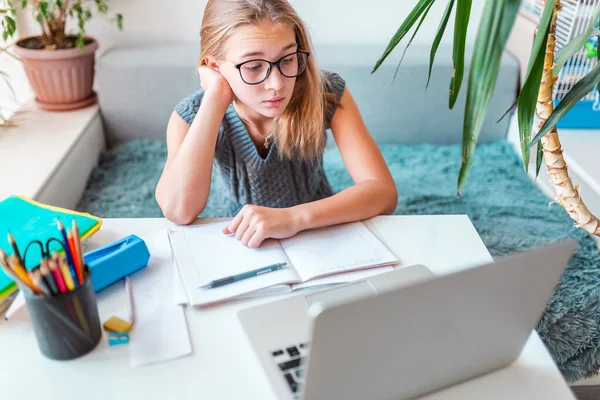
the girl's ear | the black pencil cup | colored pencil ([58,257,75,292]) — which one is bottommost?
the black pencil cup

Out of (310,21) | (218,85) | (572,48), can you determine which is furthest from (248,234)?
(310,21)

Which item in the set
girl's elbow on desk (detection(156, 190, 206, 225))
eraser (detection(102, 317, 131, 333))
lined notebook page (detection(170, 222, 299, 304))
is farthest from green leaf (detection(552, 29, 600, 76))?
eraser (detection(102, 317, 131, 333))

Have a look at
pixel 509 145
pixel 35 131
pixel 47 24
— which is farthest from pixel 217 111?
pixel 509 145

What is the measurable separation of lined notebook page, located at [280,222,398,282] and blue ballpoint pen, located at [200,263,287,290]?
0.11 ft

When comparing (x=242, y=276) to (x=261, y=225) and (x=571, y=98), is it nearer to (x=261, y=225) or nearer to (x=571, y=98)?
(x=261, y=225)

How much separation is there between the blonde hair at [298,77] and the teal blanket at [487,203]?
29 centimetres

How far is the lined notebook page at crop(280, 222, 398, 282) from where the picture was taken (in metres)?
0.82

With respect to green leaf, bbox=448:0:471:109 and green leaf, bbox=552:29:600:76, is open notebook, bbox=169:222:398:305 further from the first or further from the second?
green leaf, bbox=552:29:600:76

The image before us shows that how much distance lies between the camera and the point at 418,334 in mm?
542

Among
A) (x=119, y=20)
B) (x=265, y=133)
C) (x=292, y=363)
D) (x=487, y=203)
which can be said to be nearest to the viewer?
(x=292, y=363)

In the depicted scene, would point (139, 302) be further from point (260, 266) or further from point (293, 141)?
point (293, 141)

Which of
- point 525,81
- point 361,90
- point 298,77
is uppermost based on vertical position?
point 525,81

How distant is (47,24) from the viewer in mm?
1920

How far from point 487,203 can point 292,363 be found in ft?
4.09
